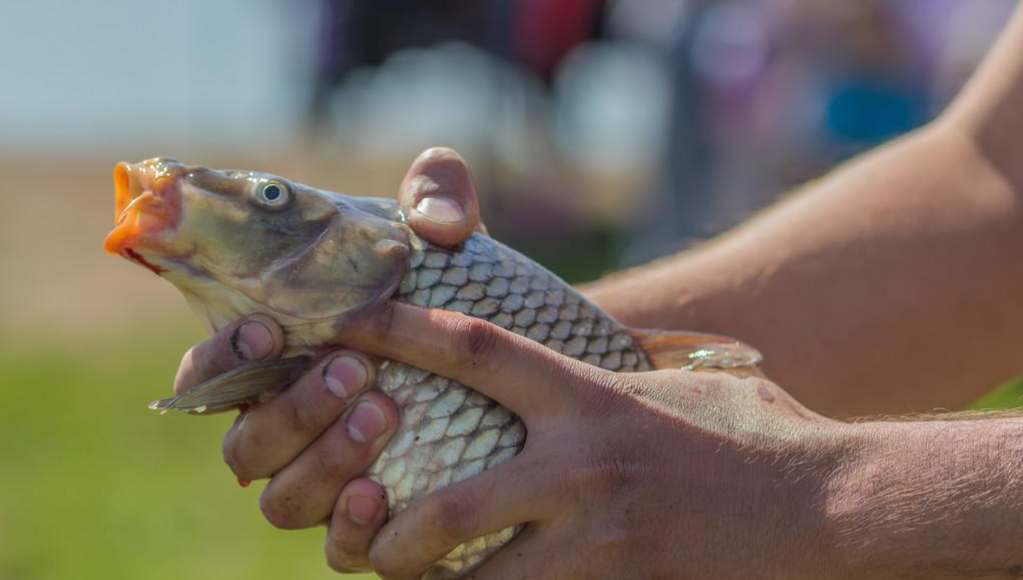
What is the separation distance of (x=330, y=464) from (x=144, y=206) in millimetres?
470

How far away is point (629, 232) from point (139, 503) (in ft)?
20.3

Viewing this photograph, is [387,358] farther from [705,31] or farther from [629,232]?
[629,232]

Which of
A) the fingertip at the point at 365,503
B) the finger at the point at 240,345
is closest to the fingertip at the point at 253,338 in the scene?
the finger at the point at 240,345

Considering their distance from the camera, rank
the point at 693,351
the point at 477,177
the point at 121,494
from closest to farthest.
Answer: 1. the point at 693,351
2. the point at 121,494
3. the point at 477,177

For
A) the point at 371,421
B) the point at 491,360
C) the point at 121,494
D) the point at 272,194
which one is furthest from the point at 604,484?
the point at 121,494

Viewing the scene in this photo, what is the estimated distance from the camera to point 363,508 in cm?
188

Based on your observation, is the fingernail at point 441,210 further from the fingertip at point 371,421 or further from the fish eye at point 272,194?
the fingertip at point 371,421

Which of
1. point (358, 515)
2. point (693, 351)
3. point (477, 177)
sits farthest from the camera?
point (477, 177)

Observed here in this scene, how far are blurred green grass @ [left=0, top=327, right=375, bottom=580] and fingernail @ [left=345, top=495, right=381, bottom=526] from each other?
2.80 meters

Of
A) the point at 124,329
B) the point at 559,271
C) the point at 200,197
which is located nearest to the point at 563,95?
the point at 559,271

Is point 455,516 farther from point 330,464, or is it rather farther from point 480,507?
point 330,464

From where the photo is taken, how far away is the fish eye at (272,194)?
1.92m

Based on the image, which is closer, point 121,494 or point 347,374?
point 347,374

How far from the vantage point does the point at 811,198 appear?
279 centimetres
